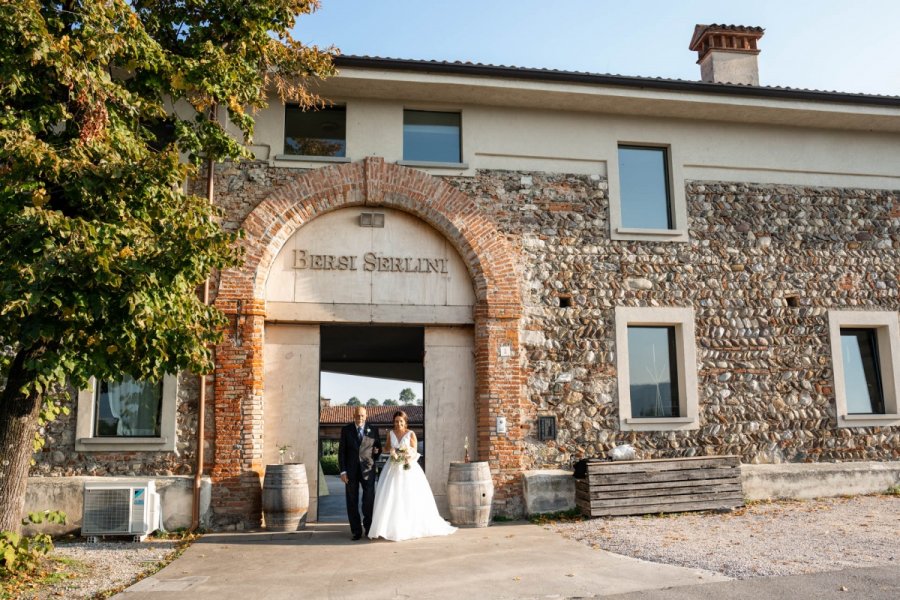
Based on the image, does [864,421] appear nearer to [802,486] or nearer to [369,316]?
[802,486]

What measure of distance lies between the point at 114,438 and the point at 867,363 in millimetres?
11942

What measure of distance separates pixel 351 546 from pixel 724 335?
665cm

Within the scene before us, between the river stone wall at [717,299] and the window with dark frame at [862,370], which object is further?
the window with dark frame at [862,370]

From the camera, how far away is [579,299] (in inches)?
439

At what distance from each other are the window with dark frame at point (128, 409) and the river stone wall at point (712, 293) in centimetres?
263

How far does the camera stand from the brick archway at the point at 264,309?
32.3ft

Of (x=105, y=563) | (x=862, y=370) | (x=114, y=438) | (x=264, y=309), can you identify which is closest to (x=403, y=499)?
(x=264, y=309)

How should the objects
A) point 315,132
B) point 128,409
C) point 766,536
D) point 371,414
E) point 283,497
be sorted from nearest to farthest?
point 766,536, point 283,497, point 128,409, point 315,132, point 371,414

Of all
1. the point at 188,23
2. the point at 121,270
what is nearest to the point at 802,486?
the point at 121,270

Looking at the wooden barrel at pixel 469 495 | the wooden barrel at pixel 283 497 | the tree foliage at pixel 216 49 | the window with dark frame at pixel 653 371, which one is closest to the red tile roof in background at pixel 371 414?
the window with dark frame at pixel 653 371

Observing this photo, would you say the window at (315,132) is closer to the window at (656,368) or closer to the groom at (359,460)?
the groom at (359,460)

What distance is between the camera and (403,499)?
30.7 feet

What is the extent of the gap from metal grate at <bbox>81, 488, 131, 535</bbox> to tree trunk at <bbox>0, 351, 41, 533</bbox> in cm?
194

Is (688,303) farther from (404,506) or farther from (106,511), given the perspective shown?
(106,511)
